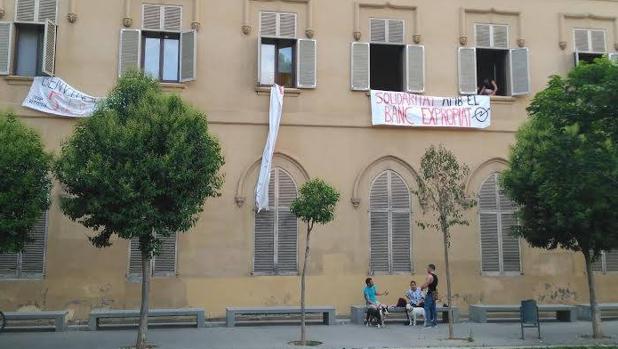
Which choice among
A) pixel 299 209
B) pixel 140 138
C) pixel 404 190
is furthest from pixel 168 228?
pixel 404 190

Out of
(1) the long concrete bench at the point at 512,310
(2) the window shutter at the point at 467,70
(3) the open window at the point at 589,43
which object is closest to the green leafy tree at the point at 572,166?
(1) the long concrete bench at the point at 512,310

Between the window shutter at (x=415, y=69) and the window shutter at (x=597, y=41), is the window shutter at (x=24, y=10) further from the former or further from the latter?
the window shutter at (x=597, y=41)

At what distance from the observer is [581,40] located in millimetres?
19516

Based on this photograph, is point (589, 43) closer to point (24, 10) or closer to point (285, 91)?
point (285, 91)

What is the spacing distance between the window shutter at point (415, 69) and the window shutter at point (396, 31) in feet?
1.21

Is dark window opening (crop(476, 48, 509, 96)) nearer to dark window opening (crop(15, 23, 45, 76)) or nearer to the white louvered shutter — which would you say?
the white louvered shutter

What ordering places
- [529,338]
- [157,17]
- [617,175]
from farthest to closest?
[157,17] → [529,338] → [617,175]

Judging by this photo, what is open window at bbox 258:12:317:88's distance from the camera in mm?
17922

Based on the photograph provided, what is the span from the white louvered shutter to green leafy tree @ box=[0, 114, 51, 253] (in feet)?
21.7

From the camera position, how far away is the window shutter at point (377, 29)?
18625 mm

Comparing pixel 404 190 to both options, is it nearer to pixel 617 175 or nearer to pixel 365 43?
pixel 365 43

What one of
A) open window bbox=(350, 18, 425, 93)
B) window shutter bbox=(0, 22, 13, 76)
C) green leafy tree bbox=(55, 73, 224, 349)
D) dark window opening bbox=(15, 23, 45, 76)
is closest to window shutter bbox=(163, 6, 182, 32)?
dark window opening bbox=(15, 23, 45, 76)

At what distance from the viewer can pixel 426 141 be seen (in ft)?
60.6

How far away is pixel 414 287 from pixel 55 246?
9541 millimetres
